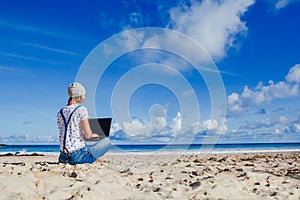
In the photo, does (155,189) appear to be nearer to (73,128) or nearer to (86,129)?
(86,129)

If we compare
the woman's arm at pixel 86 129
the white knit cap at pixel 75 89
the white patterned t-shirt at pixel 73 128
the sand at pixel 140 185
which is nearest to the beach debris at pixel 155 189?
the sand at pixel 140 185

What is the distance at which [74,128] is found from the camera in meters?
5.76

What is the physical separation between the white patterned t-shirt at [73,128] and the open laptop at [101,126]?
294 millimetres

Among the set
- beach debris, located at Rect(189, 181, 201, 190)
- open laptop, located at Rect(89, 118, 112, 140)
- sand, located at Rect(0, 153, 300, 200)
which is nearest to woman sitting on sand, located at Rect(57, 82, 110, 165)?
open laptop, located at Rect(89, 118, 112, 140)

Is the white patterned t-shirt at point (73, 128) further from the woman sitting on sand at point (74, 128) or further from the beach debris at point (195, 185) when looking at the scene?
the beach debris at point (195, 185)

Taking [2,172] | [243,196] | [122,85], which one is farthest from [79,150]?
[243,196]

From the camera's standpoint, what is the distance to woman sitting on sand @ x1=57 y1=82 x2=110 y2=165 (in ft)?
18.7

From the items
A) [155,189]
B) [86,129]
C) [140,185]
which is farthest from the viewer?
→ [86,129]

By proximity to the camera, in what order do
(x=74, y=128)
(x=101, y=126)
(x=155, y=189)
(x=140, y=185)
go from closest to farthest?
(x=155, y=189)
(x=140, y=185)
(x=74, y=128)
(x=101, y=126)

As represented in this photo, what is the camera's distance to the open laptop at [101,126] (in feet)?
19.5

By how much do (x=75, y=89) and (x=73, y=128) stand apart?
0.65m

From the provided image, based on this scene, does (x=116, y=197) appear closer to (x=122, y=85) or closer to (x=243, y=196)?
(x=243, y=196)

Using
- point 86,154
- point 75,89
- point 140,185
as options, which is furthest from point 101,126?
point 140,185

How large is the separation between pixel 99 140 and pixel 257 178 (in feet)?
9.04
